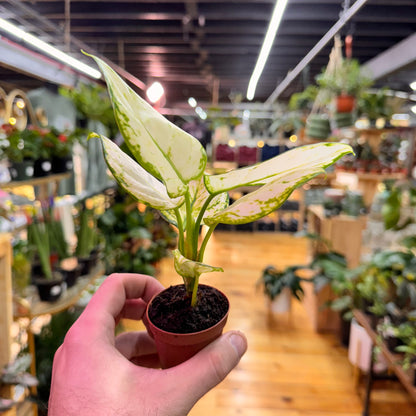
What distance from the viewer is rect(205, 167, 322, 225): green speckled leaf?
369 mm

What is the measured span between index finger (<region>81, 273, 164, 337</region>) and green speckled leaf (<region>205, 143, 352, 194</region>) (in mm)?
297

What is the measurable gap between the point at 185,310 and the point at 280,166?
0.26 m

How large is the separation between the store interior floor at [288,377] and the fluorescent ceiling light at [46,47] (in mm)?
853

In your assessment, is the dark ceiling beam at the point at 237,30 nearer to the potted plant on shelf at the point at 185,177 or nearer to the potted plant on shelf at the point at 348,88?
the potted plant on shelf at the point at 348,88

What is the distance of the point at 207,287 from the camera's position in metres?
0.56

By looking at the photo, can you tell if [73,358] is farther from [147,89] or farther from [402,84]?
[402,84]

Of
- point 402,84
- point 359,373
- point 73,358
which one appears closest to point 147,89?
point 73,358

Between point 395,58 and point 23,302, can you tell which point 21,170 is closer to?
point 23,302

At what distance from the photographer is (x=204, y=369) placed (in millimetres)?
450

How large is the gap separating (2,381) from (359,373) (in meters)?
2.14

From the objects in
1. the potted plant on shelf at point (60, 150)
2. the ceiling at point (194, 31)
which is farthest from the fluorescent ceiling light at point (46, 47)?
the potted plant on shelf at point (60, 150)

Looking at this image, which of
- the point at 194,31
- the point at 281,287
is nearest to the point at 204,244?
the point at 281,287

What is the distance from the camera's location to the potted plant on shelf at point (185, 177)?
367 millimetres

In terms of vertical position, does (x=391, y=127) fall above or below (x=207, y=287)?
above
